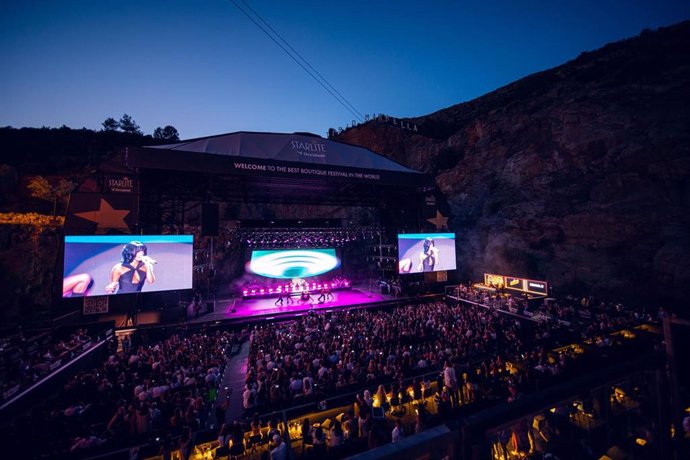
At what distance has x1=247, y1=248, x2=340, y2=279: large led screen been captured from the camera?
24172mm

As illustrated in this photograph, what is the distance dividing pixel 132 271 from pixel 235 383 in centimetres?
828

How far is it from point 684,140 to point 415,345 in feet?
57.2

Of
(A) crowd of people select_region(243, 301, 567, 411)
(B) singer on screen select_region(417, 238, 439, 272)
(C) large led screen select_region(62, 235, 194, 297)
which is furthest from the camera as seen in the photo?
(B) singer on screen select_region(417, 238, 439, 272)

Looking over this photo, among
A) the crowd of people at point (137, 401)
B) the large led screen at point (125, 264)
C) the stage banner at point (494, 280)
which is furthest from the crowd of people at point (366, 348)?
the large led screen at point (125, 264)

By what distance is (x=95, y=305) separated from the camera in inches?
521

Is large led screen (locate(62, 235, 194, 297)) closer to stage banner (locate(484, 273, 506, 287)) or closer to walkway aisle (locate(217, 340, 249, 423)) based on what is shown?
walkway aisle (locate(217, 340, 249, 423))

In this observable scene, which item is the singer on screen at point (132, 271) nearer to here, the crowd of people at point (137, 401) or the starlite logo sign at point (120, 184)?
the starlite logo sign at point (120, 184)

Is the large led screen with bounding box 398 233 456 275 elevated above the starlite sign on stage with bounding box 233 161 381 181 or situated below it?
below

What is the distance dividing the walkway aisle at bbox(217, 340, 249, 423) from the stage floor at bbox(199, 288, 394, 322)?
14.5 feet

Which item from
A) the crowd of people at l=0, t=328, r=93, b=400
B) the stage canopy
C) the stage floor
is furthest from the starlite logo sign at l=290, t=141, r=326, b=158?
the crowd of people at l=0, t=328, r=93, b=400

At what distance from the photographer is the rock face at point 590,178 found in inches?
557

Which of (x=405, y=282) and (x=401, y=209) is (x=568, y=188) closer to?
(x=401, y=209)

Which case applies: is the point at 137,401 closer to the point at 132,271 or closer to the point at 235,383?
the point at 235,383

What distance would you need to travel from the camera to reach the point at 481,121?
26.2m
